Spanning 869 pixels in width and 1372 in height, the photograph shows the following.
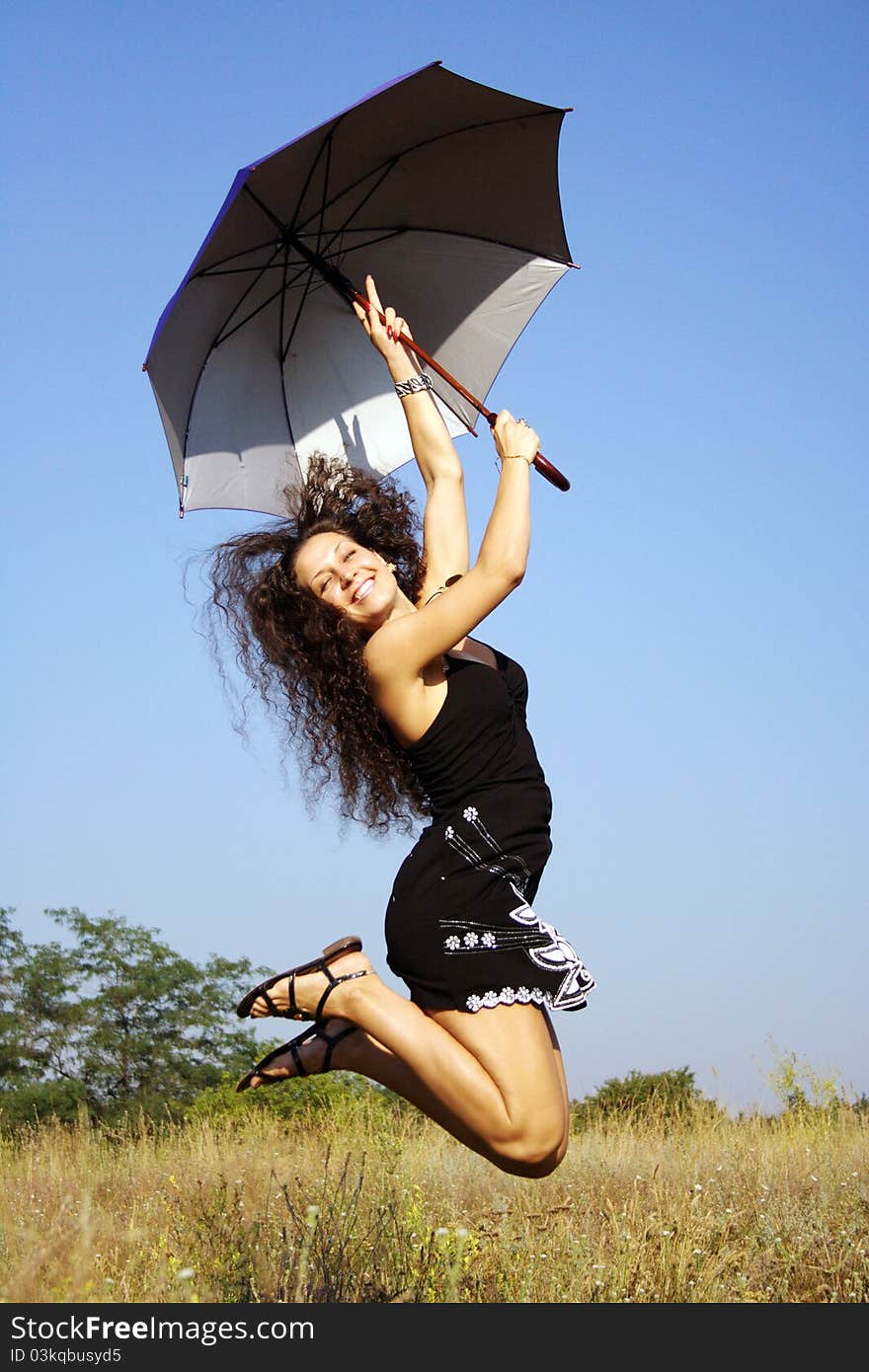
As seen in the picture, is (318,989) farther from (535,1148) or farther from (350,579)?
(350,579)

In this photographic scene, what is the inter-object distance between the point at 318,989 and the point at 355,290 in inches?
123

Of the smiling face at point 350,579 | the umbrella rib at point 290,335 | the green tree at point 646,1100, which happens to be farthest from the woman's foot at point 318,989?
the green tree at point 646,1100

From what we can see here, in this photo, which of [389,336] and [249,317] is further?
[249,317]

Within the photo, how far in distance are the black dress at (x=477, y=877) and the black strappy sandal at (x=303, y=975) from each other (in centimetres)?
19

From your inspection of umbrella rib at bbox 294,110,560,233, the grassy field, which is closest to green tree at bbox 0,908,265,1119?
the grassy field

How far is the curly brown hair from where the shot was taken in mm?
4637

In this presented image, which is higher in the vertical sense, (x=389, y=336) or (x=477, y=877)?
(x=389, y=336)

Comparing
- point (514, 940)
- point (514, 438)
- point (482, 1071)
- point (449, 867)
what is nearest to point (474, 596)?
point (514, 438)

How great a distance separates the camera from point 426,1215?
21.6 ft

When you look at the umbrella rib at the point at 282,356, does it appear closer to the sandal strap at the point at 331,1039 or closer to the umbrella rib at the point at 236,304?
the umbrella rib at the point at 236,304

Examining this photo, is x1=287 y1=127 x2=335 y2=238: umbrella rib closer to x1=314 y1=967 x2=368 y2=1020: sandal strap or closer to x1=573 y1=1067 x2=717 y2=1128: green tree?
x1=314 y1=967 x2=368 y2=1020: sandal strap

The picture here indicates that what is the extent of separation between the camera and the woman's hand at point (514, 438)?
13.3 feet
